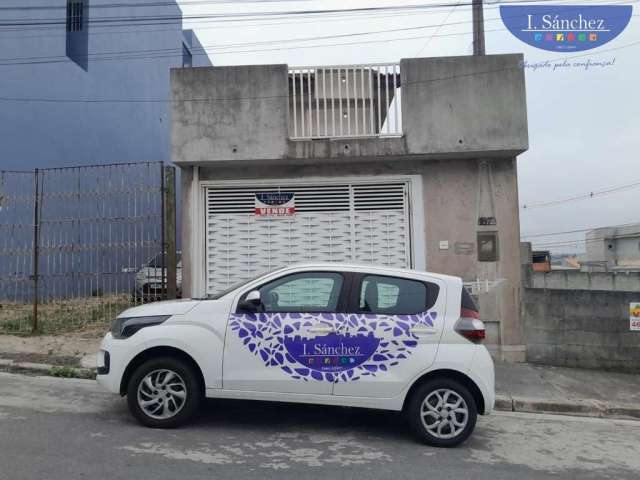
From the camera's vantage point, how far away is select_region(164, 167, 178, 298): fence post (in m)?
9.22

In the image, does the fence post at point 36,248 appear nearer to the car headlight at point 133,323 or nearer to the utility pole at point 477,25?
the car headlight at point 133,323

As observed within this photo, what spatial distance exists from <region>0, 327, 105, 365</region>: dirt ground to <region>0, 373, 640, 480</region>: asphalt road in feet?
4.94

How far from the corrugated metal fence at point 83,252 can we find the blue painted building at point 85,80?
241 inches

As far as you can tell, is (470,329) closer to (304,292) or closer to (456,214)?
(304,292)

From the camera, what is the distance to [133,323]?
5.29 metres

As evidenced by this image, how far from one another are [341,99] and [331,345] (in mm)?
5316

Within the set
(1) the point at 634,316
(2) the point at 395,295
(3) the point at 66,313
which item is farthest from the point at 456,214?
(3) the point at 66,313

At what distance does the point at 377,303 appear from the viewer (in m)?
5.23

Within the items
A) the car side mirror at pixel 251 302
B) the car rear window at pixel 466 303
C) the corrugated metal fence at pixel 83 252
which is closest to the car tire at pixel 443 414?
the car rear window at pixel 466 303

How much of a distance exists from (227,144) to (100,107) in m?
13.9

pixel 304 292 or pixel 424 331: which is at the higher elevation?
pixel 304 292

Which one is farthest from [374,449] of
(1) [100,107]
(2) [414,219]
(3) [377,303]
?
(1) [100,107]

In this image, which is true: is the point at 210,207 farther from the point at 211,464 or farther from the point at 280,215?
the point at 211,464

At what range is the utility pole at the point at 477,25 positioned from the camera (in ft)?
32.5
